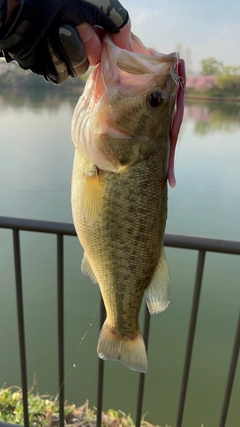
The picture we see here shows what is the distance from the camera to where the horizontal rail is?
115 centimetres

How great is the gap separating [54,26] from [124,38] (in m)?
0.15

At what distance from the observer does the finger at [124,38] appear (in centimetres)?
71

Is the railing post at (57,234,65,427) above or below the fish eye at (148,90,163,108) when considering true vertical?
below

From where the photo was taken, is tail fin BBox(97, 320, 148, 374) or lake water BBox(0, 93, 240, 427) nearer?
tail fin BBox(97, 320, 148, 374)

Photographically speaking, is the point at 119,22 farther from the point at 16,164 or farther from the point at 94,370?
the point at 16,164

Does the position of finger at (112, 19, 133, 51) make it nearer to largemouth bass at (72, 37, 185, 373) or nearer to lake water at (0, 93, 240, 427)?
largemouth bass at (72, 37, 185, 373)

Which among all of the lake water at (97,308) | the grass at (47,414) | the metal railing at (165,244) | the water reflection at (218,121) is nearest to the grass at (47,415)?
the grass at (47,414)

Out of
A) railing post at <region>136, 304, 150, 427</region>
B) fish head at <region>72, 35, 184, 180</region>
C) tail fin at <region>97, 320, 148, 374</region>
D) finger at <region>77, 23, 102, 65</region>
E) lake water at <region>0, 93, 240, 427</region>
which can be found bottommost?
lake water at <region>0, 93, 240, 427</region>

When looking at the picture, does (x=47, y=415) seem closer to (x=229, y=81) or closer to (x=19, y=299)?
(x=19, y=299)

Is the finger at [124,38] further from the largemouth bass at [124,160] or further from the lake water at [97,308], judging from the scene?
the lake water at [97,308]

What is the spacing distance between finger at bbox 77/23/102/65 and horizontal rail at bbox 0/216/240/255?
605mm

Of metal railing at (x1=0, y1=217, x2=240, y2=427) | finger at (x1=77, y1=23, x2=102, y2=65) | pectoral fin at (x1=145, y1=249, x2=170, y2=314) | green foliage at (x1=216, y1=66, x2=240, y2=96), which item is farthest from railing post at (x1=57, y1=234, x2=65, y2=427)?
green foliage at (x1=216, y1=66, x2=240, y2=96)

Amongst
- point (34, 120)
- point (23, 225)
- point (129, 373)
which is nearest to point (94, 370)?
point (129, 373)

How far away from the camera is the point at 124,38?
0.73m
